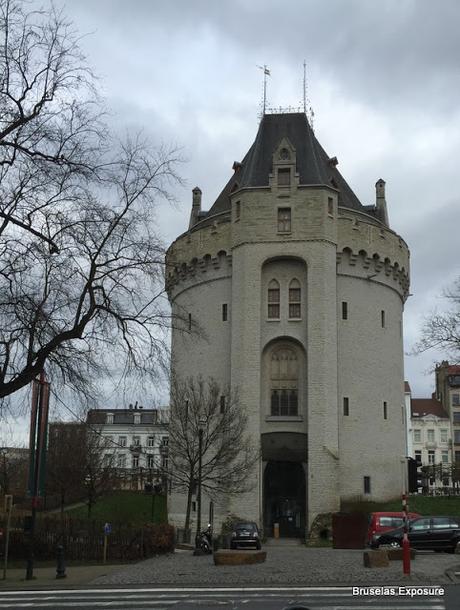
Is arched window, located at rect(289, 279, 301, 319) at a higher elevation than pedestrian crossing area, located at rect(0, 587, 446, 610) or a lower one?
higher

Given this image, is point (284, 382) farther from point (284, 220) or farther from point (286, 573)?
point (286, 573)

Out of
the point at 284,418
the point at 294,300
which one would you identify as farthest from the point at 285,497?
the point at 294,300

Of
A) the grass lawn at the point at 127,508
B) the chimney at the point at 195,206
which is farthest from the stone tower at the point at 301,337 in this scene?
the chimney at the point at 195,206

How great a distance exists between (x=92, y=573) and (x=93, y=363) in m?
8.45

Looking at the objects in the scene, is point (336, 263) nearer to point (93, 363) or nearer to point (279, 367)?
point (279, 367)

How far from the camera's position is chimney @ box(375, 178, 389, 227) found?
189 ft

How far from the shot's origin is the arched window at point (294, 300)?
4800cm

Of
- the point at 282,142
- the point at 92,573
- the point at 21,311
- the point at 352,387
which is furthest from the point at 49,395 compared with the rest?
the point at 282,142

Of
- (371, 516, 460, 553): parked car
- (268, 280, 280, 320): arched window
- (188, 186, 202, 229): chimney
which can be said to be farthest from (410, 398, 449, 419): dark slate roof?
(371, 516, 460, 553): parked car

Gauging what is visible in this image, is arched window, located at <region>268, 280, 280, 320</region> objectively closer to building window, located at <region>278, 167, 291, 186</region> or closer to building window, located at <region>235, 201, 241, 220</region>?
building window, located at <region>235, 201, 241, 220</region>

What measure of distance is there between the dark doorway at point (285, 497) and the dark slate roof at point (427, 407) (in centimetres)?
5741

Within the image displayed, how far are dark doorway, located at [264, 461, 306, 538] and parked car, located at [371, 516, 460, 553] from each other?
1773 centimetres

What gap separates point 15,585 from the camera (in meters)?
20.3

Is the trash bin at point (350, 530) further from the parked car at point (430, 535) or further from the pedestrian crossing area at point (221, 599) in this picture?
the pedestrian crossing area at point (221, 599)
